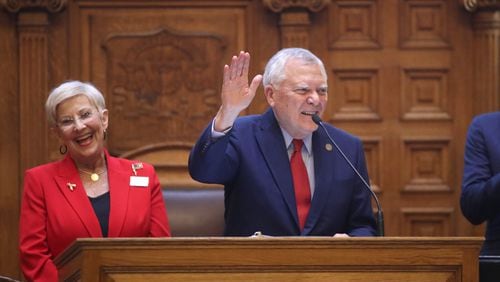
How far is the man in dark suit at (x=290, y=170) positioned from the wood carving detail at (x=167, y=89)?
144 cm

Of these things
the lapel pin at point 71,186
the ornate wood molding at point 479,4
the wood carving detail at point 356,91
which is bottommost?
the lapel pin at point 71,186

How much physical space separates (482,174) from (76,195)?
174 cm

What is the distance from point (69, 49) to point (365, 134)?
1654mm

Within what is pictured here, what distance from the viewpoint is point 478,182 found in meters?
4.93

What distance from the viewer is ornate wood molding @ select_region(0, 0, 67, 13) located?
599 cm

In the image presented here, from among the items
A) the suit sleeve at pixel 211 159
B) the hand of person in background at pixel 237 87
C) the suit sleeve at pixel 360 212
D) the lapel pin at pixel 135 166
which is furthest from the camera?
the lapel pin at pixel 135 166

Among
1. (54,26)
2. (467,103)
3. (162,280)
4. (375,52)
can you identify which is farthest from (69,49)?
(162,280)

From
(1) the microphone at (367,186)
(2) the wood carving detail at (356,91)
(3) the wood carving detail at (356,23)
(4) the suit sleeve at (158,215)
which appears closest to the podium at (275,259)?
(1) the microphone at (367,186)

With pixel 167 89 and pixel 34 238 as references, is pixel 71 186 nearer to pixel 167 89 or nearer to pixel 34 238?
pixel 34 238

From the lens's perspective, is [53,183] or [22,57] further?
[22,57]

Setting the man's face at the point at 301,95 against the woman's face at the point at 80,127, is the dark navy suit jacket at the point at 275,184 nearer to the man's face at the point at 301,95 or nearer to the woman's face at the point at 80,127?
the man's face at the point at 301,95

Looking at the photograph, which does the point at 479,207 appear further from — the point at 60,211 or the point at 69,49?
the point at 69,49

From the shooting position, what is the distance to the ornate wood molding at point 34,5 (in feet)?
19.7

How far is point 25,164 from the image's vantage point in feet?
19.8
